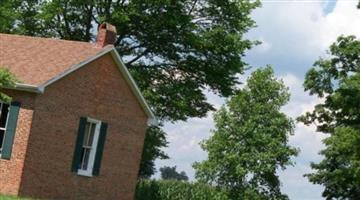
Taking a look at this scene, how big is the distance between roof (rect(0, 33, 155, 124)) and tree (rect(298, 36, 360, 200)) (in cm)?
936

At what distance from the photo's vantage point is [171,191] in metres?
37.5

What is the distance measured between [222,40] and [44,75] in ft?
47.0

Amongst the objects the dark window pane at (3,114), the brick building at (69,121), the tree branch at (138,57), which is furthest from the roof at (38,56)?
the tree branch at (138,57)

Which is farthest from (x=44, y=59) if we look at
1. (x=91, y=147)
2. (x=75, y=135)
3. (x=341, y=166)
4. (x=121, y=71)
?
(x=341, y=166)

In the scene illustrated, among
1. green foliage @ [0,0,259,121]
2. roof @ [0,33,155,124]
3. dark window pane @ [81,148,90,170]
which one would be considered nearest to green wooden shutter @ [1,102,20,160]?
roof @ [0,33,155,124]

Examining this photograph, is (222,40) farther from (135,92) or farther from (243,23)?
(135,92)

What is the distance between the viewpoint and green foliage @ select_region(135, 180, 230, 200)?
3644cm

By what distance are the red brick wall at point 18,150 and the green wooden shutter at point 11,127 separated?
12 cm

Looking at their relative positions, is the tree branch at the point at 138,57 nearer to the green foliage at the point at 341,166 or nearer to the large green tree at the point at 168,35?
the large green tree at the point at 168,35

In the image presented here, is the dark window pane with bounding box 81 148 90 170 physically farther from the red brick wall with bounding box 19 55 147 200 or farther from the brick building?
the red brick wall with bounding box 19 55 147 200

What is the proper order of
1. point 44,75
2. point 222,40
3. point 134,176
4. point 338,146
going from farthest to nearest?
point 222,40, point 338,146, point 134,176, point 44,75

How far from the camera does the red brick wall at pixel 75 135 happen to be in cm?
2497

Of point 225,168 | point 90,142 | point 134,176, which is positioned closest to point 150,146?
point 225,168

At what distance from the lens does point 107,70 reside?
89.6ft
